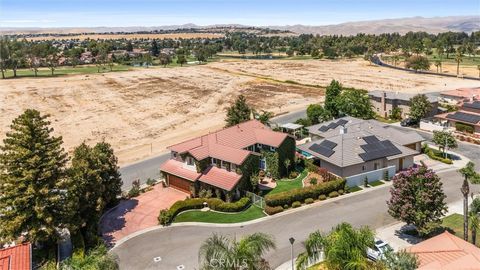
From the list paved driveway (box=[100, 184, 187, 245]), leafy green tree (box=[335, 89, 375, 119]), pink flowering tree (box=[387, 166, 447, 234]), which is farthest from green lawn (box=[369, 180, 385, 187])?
leafy green tree (box=[335, 89, 375, 119])

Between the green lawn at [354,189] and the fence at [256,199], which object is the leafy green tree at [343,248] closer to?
the fence at [256,199]

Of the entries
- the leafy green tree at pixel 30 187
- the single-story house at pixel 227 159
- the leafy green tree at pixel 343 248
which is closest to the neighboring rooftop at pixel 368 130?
the single-story house at pixel 227 159

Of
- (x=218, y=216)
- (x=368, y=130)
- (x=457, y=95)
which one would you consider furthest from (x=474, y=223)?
(x=457, y=95)

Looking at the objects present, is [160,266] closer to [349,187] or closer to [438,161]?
[349,187]

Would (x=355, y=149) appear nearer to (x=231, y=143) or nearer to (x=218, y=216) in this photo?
(x=231, y=143)

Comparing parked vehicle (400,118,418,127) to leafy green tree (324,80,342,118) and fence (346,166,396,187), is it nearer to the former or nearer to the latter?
leafy green tree (324,80,342,118)
